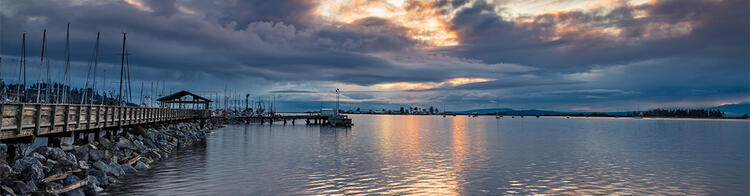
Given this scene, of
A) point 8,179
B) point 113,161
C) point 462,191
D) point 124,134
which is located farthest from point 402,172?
point 124,134

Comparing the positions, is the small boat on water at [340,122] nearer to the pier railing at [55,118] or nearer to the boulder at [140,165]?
the pier railing at [55,118]

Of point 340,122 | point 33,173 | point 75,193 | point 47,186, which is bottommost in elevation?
point 75,193

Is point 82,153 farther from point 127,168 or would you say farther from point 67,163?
point 67,163

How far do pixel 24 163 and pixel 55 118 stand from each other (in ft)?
12.2

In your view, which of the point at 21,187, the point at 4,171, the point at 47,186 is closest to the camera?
the point at 21,187

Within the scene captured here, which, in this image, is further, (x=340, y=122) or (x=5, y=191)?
(x=340, y=122)

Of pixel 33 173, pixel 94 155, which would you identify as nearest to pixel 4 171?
pixel 33 173

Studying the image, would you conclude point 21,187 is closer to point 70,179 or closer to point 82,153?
point 70,179

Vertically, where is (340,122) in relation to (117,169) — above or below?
above

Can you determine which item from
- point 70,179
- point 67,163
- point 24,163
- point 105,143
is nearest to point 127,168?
point 67,163

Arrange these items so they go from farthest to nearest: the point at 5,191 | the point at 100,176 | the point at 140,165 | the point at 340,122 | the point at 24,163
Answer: the point at 340,122
the point at 140,165
the point at 100,176
the point at 24,163
the point at 5,191

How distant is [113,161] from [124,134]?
12300 millimetres

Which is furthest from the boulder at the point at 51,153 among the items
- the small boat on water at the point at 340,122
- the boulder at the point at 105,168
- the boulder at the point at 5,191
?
the small boat on water at the point at 340,122

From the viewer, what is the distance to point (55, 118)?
21.4 meters
